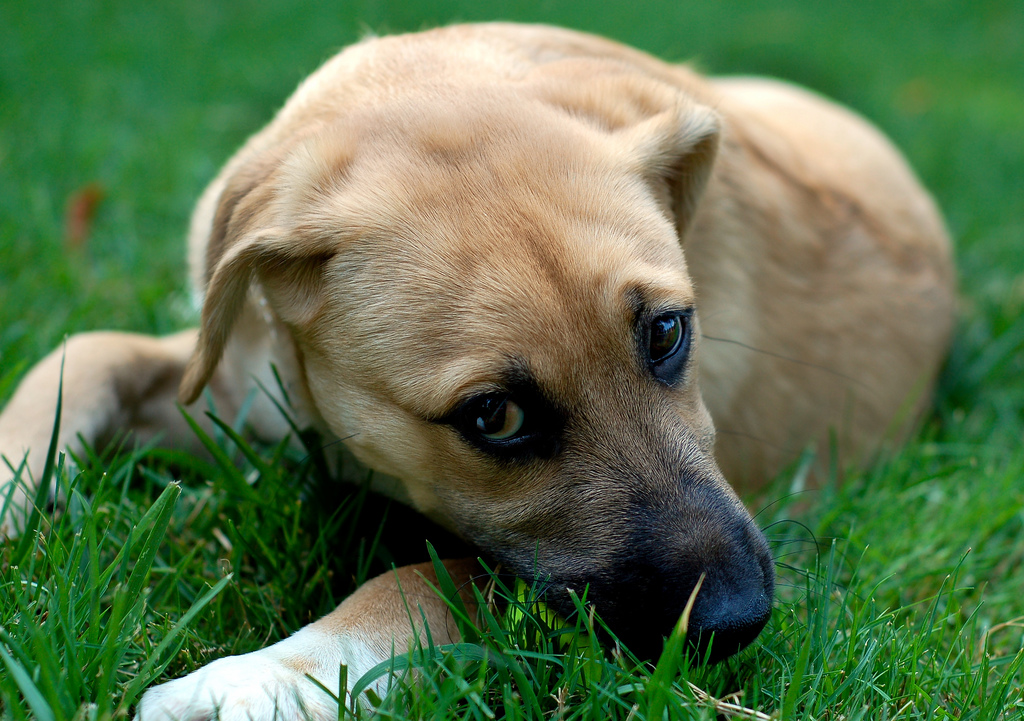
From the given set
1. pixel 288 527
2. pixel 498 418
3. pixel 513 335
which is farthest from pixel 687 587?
pixel 288 527

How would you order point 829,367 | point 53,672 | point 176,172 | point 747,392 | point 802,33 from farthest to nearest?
1. point 802,33
2. point 176,172
3. point 829,367
4. point 747,392
5. point 53,672

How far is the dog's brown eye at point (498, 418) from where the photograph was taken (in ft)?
7.68


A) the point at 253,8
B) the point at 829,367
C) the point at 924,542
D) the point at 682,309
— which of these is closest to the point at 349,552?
the point at 682,309

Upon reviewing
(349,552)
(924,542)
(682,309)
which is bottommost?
(924,542)

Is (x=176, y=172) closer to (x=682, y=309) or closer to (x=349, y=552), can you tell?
(x=349, y=552)

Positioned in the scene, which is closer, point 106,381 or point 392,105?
point 392,105

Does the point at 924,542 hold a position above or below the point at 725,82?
below

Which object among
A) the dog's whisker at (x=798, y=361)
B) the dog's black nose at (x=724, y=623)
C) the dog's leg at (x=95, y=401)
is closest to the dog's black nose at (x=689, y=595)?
the dog's black nose at (x=724, y=623)

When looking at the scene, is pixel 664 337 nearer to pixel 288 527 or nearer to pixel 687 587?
pixel 687 587

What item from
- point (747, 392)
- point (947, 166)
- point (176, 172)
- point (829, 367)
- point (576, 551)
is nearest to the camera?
point (576, 551)

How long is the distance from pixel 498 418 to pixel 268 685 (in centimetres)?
82

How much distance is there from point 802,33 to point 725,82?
611cm

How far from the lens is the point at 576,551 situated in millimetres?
2363

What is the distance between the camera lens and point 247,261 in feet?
8.43
